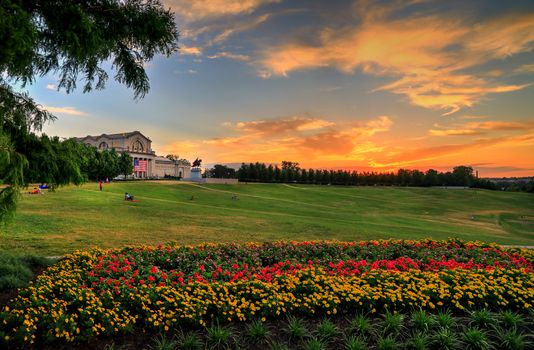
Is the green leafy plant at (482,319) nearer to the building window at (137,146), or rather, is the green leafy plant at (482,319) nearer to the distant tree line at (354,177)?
the distant tree line at (354,177)

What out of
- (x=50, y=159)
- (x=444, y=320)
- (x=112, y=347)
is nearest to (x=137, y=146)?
(x=50, y=159)

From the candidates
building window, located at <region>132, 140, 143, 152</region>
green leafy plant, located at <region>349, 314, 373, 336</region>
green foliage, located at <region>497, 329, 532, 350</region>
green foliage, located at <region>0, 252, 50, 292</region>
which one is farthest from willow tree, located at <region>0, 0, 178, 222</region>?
building window, located at <region>132, 140, 143, 152</region>

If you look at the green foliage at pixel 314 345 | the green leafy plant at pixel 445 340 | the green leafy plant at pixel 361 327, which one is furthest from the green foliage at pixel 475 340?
the green foliage at pixel 314 345

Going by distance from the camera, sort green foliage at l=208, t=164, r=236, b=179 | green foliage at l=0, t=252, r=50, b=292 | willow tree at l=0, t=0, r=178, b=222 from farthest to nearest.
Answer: green foliage at l=208, t=164, r=236, b=179, green foliage at l=0, t=252, r=50, b=292, willow tree at l=0, t=0, r=178, b=222

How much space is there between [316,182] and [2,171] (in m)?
106

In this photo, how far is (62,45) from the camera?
5.78 meters

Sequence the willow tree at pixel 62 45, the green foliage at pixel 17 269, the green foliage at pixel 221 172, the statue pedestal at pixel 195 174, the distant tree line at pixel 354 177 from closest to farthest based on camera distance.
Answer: the willow tree at pixel 62 45 → the green foliage at pixel 17 269 → the statue pedestal at pixel 195 174 → the distant tree line at pixel 354 177 → the green foliage at pixel 221 172

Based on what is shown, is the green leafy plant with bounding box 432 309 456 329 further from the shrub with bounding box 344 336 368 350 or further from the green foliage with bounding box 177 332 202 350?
the green foliage with bounding box 177 332 202 350

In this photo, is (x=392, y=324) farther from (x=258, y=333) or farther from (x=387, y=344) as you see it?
(x=258, y=333)

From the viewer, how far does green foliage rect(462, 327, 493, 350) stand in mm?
5234

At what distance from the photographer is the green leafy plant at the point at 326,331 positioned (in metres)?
5.44

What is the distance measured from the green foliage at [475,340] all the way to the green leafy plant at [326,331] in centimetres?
201

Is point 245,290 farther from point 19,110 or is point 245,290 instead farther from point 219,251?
point 19,110

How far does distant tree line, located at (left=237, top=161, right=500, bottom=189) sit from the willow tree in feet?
330
